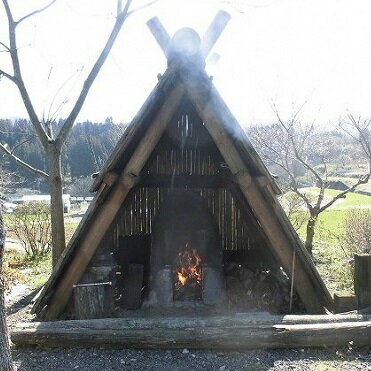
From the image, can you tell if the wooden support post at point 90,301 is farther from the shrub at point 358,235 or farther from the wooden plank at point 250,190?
the shrub at point 358,235

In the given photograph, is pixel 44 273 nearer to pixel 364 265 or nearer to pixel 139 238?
pixel 139 238

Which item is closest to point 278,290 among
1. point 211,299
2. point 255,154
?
point 211,299

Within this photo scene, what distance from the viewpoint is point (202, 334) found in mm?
4191

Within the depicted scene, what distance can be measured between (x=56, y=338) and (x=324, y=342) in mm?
3003

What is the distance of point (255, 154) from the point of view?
4535 millimetres

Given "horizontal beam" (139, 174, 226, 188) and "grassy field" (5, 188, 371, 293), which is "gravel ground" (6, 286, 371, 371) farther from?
"horizontal beam" (139, 174, 226, 188)

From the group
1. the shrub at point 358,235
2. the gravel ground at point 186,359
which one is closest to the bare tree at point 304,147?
the shrub at point 358,235

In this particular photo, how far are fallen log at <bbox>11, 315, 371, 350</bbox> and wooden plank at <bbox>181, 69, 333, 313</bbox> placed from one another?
24.0 inches

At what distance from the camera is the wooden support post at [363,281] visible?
4586mm

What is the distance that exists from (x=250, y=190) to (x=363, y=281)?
1.74 meters

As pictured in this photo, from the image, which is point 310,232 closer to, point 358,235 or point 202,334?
point 358,235

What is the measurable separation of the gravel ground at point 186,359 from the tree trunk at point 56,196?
2.71m

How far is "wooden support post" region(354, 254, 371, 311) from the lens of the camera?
4.59 m

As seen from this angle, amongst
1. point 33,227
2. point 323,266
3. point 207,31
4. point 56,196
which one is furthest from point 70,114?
point 323,266
